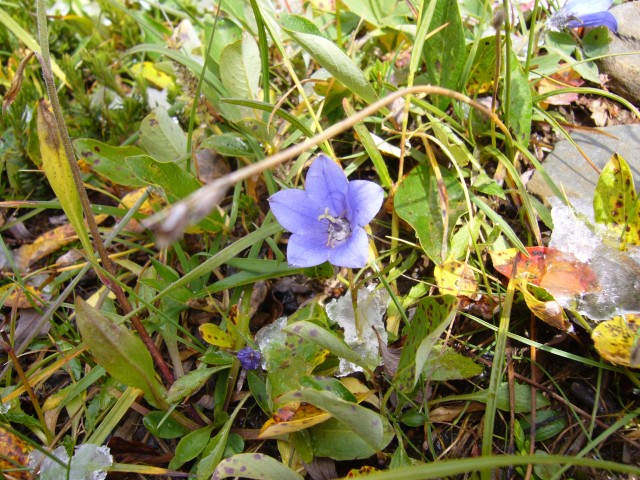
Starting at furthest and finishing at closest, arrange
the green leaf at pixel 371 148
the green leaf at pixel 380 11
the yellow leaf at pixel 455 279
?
the green leaf at pixel 380 11, the green leaf at pixel 371 148, the yellow leaf at pixel 455 279

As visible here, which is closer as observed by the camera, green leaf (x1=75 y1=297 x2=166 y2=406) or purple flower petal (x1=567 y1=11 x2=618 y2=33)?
green leaf (x1=75 y1=297 x2=166 y2=406)

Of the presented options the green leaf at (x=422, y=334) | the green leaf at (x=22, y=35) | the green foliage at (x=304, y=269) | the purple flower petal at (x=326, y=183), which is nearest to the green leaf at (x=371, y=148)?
the green foliage at (x=304, y=269)

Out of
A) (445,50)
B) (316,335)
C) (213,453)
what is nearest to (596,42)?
(445,50)

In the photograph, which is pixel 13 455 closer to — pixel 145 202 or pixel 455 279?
pixel 145 202

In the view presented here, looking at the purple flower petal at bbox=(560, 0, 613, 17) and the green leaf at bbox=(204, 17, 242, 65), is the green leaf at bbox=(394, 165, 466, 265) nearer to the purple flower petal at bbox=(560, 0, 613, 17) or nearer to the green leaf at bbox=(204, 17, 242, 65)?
the purple flower petal at bbox=(560, 0, 613, 17)

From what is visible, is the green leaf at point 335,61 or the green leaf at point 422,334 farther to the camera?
the green leaf at point 335,61

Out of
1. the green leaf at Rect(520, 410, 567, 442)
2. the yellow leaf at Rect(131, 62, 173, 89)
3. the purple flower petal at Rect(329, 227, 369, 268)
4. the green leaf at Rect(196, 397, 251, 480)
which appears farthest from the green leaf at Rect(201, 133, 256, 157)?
the green leaf at Rect(520, 410, 567, 442)

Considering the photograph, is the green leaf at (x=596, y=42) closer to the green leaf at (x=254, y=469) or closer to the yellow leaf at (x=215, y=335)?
the yellow leaf at (x=215, y=335)
